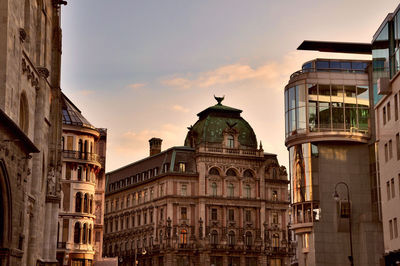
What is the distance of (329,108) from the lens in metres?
90.0

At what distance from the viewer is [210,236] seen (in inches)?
5197

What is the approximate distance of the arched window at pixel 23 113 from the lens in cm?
4910

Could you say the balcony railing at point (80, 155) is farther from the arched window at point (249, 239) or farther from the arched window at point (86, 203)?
the arched window at point (249, 239)

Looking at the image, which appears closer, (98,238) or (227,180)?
(98,238)

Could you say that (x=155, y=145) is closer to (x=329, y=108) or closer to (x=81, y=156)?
(x=81, y=156)

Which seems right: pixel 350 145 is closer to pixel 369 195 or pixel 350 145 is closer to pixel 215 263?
pixel 369 195

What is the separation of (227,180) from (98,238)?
36416 millimetres

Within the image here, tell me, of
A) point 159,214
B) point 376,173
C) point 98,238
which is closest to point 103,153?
point 98,238

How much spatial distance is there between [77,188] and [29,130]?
4399 cm

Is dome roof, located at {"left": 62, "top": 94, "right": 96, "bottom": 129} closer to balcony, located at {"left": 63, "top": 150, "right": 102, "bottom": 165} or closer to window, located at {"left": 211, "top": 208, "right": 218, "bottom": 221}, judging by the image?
balcony, located at {"left": 63, "top": 150, "right": 102, "bottom": 165}

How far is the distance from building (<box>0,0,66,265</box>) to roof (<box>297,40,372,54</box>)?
43.3 metres

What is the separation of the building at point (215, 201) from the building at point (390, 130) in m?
74.2

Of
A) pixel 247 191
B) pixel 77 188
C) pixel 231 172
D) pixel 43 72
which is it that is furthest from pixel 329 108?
pixel 247 191

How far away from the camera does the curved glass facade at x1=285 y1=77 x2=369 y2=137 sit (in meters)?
89.5
